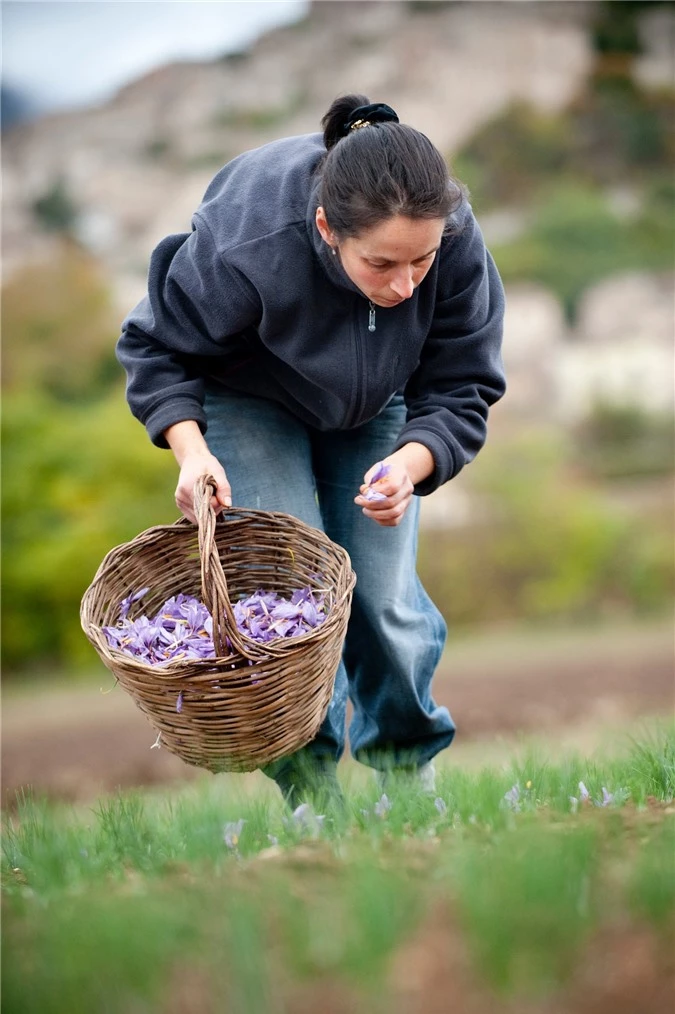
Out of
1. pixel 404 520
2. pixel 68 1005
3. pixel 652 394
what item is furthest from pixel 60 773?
pixel 652 394

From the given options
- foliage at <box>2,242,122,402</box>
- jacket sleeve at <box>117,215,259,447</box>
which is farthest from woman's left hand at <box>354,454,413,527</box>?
foliage at <box>2,242,122,402</box>

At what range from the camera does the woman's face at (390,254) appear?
2.40m

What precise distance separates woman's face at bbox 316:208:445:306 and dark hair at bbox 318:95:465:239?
0.07 feet

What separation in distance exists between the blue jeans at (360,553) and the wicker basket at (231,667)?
0.53 feet

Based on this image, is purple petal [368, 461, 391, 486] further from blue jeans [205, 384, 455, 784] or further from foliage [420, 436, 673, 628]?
foliage [420, 436, 673, 628]

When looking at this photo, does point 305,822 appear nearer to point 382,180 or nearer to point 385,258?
point 385,258

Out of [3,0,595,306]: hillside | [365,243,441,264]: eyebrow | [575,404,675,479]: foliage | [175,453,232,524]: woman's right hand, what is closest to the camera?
[365,243,441,264]: eyebrow

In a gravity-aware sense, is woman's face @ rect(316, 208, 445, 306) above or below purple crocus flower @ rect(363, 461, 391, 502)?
above

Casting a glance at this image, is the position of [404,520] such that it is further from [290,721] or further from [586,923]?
[586,923]

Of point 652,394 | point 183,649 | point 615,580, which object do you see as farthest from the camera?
point 652,394

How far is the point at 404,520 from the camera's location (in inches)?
120

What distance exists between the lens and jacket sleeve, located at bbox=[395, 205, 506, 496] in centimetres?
275

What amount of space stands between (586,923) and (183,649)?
1.22 m

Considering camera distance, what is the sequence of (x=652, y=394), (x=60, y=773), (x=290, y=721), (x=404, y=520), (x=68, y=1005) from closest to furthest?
(x=68, y=1005), (x=290, y=721), (x=404, y=520), (x=60, y=773), (x=652, y=394)
